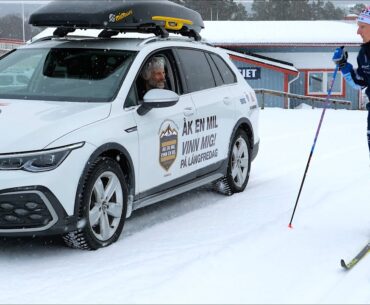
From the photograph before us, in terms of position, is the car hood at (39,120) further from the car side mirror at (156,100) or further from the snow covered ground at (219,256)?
the snow covered ground at (219,256)

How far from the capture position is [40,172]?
5.18 metres

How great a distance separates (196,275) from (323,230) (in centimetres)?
183

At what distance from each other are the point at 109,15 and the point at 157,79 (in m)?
0.73

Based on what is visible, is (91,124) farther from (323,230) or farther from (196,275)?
(323,230)

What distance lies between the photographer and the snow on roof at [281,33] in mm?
35719

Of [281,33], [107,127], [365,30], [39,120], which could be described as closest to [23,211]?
[39,120]

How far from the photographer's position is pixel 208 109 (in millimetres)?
7488

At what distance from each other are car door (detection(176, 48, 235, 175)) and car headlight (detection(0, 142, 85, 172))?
7.21ft

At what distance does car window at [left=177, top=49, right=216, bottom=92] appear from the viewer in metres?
7.34

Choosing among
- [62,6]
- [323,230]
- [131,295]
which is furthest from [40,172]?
[323,230]

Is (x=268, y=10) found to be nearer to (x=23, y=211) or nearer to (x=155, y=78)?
(x=155, y=78)

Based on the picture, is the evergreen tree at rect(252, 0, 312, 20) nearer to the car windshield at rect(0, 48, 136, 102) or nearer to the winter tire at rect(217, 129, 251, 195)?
the winter tire at rect(217, 129, 251, 195)

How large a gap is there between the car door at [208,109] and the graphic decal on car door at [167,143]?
1.63 ft

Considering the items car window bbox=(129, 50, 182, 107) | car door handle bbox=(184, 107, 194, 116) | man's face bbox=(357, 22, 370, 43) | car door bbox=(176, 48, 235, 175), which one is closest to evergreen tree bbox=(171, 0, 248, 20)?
car door bbox=(176, 48, 235, 175)
